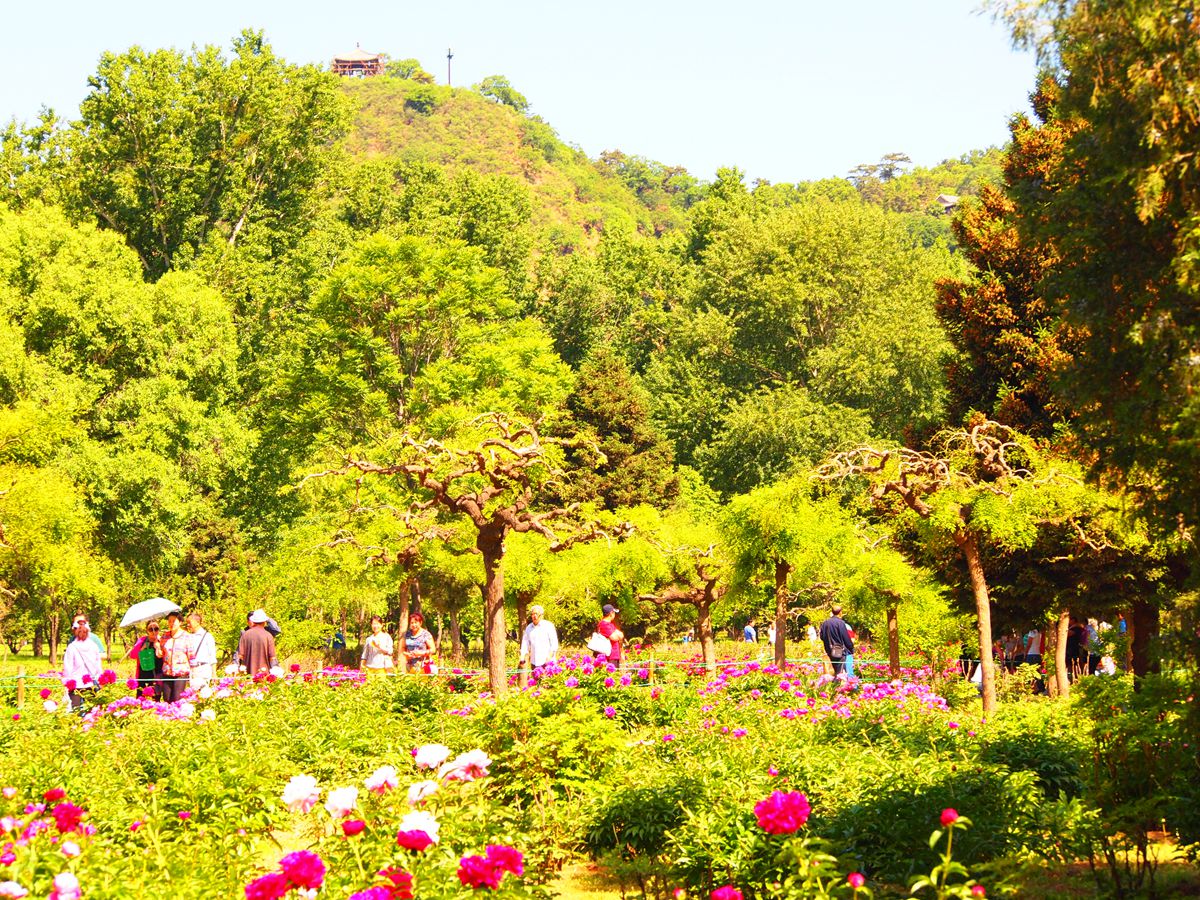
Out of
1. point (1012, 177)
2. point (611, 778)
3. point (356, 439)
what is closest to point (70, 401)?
point (356, 439)

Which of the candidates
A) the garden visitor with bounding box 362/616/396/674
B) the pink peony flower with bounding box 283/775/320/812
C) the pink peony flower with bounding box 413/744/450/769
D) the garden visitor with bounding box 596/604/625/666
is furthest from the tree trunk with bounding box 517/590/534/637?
the pink peony flower with bounding box 283/775/320/812

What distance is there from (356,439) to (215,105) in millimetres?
13932

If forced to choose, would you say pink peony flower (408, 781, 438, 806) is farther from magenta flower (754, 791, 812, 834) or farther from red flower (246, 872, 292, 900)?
magenta flower (754, 791, 812, 834)

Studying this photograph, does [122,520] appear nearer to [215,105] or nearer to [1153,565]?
[215,105]

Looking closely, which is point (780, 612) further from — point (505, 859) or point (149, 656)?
point (505, 859)

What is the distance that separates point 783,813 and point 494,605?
10301 mm

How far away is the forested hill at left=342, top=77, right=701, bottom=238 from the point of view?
154962mm

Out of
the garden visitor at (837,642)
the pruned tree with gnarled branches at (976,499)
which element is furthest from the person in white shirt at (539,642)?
the garden visitor at (837,642)

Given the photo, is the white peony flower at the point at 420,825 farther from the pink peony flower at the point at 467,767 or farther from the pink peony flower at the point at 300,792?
the pink peony flower at the point at 467,767

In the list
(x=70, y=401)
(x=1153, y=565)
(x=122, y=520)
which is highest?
(x=70, y=401)

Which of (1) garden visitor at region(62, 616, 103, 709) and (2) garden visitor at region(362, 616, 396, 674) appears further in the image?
(2) garden visitor at region(362, 616, 396, 674)

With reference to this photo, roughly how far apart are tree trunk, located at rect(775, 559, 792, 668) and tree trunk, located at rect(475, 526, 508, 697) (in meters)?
4.44

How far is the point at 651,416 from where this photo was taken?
50938 mm

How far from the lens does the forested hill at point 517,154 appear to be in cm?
15496
